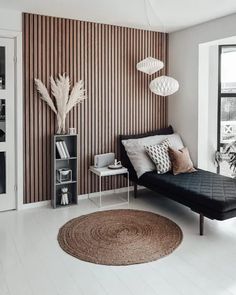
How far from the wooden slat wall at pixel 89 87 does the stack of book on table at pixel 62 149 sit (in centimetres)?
19

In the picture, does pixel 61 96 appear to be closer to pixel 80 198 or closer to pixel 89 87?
pixel 89 87

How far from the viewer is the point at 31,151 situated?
4.07 m

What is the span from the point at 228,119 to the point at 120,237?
8.62ft

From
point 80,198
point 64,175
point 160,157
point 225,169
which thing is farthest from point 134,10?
point 225,169

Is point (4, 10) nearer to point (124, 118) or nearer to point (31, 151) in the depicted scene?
point (31, 151)

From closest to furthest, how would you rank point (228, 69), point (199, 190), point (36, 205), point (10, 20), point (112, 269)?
point (112, 269)
point (199, 190)
point (10, 20)
point (36, 205)
point (228, 69)

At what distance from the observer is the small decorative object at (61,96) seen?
3.98 metres

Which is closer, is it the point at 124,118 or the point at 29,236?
the point at 29,236

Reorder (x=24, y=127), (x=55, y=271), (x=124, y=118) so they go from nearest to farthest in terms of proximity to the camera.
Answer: (x=55, y=271) → (x=24, y=127) → (x=124, y=118)

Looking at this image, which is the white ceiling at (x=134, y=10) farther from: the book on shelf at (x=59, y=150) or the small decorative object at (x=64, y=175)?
the small decorative object at (x=64, y=175)

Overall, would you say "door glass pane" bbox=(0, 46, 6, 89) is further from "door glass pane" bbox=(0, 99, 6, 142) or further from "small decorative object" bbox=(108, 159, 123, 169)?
"small decorative object" bbox=(108, 159, 123, 169)

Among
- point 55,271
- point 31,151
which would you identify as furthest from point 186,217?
point 31,151

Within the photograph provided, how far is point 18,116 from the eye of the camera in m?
3.93

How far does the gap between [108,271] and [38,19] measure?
3097mm
